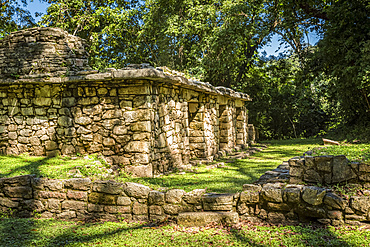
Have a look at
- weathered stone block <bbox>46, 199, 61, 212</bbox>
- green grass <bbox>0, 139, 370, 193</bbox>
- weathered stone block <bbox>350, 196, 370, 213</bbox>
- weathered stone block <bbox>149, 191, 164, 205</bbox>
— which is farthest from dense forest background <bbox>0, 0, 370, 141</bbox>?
weathered stone block <bbox>46, 199, 61, 212</bbox>

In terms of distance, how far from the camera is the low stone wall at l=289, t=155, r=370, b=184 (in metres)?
4.60

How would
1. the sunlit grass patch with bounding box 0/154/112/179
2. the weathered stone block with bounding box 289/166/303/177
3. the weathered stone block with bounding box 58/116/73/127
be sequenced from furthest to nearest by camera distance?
the weathered stone block with bounding box 58/116/73/127
the sunlit grass patch with bounding box 0/154/112/179
the weathered stone block with bounding box 289/166/303/177

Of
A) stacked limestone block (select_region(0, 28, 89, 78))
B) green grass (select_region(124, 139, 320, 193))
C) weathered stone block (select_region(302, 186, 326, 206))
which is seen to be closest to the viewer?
weathered stone block (select_region(302, 186, 326, 206))

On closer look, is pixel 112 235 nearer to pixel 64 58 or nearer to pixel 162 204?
pixel 162 204

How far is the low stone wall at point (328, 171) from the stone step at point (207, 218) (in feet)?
4.58

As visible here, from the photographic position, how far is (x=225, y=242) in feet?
12.2

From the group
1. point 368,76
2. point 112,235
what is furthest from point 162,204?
point 368,76

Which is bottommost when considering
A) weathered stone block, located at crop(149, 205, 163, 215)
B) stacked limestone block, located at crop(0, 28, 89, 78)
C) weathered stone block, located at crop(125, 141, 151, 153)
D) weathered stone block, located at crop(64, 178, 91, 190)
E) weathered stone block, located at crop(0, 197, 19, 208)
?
weathered stone block, located at crop(149, 205, 163, 215)

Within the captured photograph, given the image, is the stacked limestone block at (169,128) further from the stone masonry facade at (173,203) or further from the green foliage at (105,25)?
the green foliage at (105,25)

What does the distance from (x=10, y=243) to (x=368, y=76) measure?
10.4m

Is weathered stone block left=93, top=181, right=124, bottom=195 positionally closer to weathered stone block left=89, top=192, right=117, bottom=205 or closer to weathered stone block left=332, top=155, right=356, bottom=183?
weathered stone block left=89, top=192, right=117, bottom=205

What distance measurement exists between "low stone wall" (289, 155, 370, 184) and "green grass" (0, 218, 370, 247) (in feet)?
3.25

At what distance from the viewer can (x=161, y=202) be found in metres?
4.67

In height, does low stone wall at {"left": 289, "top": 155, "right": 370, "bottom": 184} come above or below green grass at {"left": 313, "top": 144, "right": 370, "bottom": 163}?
below
